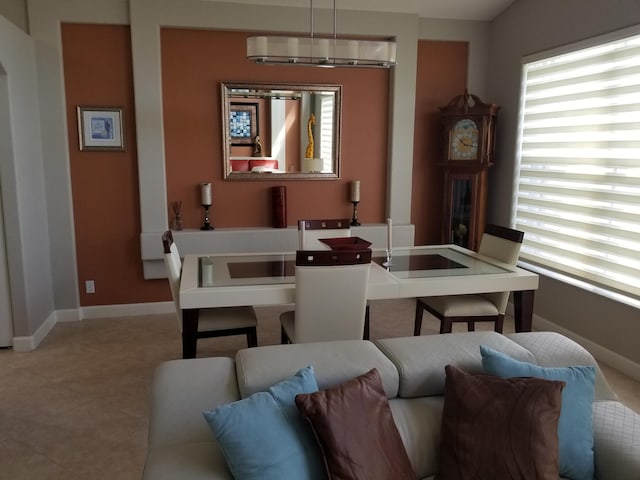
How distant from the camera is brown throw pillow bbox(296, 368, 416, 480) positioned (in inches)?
62.0

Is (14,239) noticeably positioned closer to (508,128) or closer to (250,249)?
(250,249)

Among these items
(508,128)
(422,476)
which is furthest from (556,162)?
(422,476)

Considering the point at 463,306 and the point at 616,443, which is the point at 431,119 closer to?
the point at 463,306

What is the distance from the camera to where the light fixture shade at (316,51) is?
9.72 feet

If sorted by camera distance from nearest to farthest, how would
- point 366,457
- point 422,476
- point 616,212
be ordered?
1. point 366,457
2. point 422,476
3. point 616,212

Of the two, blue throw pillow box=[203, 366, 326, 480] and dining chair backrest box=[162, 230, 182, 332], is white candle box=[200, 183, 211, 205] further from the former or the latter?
blue throw pillow box=[203, 366, 326, 480]

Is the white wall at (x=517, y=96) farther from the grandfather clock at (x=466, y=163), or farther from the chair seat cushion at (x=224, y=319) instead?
the chair seat cushion at (x=224, y=319)

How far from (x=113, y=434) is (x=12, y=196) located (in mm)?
1916

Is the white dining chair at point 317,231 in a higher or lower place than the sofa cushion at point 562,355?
higher

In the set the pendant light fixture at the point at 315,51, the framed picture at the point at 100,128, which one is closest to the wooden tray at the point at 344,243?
the pendant light fixture at the point at 315,51

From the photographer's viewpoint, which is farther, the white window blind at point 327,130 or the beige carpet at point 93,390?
the white window blind at point 327,130

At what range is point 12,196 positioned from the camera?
369cm

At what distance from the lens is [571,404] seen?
1.80 meters

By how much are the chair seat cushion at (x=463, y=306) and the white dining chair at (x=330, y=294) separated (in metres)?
0.78
